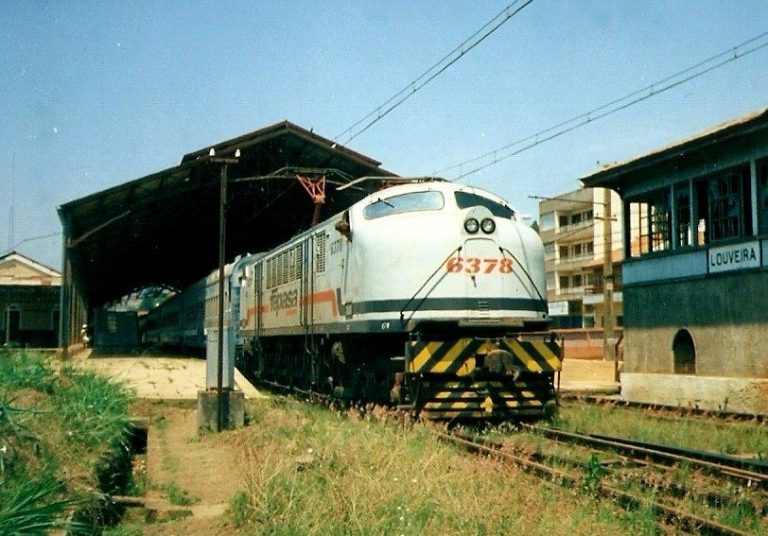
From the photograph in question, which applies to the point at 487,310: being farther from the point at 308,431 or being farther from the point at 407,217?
the point at 308,431

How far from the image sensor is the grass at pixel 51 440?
15.8ft

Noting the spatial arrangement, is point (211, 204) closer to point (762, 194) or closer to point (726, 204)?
point (726, 204)

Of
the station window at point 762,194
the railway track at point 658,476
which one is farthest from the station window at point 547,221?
the railway track at point 658,476

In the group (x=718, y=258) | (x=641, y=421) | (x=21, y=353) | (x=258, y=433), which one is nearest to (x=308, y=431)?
(x=258, y=433)

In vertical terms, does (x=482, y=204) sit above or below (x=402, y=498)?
above

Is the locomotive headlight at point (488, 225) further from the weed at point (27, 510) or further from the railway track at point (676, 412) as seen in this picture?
the weed at point (27, 510)

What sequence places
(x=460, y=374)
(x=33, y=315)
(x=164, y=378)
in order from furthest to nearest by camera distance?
(x=33, y=315) < (x=164, y=378) < (x=460, y=374)

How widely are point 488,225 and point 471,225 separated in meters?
0.27

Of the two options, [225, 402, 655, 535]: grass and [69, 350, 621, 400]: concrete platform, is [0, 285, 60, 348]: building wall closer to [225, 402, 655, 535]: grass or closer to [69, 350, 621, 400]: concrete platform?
[69, 350, 621, 400]: concrete platform

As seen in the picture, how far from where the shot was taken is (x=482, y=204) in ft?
39.4

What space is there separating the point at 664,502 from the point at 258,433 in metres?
5.32

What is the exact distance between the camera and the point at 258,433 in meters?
10.4

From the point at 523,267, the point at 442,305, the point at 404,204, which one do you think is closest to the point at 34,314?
the point at 404,204

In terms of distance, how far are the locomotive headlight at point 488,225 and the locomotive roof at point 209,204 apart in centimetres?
992
